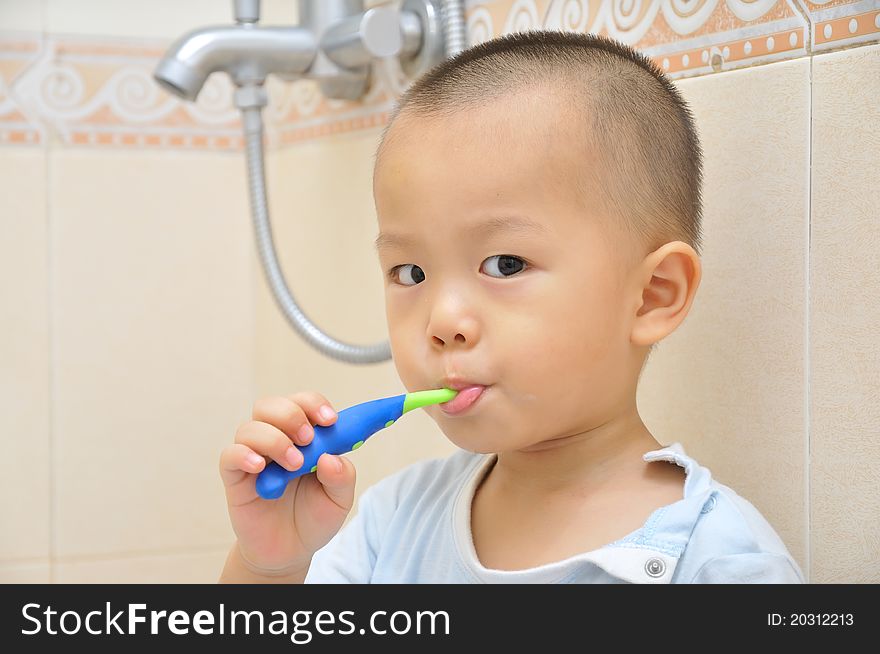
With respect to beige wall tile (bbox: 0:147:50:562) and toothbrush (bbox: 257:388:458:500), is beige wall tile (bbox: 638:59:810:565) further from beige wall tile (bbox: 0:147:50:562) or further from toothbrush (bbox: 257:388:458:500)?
beige wall tile (bbox: 0:147:50:562)

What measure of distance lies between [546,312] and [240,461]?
0.20 meters

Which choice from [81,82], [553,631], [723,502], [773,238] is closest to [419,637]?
[553,631]

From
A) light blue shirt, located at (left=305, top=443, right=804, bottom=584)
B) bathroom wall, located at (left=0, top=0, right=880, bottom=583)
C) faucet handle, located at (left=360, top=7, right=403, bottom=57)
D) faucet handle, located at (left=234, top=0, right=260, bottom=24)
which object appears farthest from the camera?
bathroom wall, located at (left=0, top=0, right=880, bottom=583)

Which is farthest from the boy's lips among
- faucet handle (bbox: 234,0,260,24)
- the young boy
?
faucet handle (bbox: 234,0,260,24)

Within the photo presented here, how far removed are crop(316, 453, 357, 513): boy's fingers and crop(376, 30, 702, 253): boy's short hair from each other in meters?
0.21

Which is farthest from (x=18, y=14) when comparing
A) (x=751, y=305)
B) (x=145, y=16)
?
(x=751, y=305)

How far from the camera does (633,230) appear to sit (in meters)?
0.65

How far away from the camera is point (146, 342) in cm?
131

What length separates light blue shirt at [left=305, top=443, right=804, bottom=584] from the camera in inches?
24.4

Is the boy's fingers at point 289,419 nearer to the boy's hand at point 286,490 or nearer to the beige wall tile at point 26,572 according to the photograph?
the boy's hand at point 286,490

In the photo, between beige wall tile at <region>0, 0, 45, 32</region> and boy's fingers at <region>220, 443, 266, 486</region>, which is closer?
boy's fingers at <region>220, 443, 266, 486</region>

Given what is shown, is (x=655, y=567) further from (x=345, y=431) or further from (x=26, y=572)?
(x=26, y=572)

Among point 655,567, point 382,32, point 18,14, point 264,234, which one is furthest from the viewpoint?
point 18,14

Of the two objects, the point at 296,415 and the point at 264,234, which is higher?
the point at 264,234
